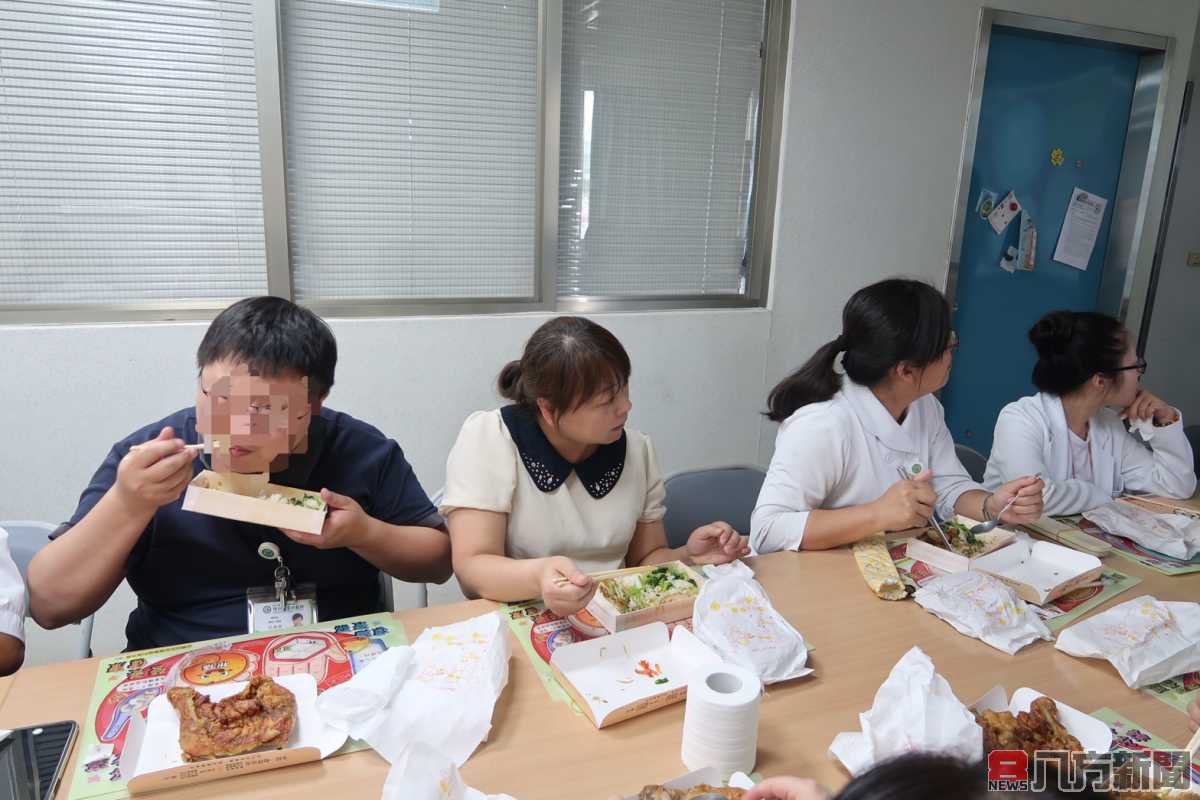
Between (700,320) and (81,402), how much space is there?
2.08 metres

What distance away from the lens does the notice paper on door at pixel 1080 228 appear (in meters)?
3.66

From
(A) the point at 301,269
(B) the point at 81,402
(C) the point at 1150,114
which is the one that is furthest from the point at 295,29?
(C) the point at 1150,114

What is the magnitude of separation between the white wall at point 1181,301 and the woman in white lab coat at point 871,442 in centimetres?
290

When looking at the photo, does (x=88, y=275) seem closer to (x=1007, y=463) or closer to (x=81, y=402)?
(x=81, y=402)

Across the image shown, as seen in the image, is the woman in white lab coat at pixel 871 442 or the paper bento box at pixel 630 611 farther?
the woman in white lab coat at pixel 871 442

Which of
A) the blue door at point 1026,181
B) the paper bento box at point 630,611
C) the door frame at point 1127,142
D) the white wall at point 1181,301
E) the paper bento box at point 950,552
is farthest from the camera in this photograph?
the white wall at point 1181,301

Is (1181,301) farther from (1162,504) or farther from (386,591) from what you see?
(386,591)

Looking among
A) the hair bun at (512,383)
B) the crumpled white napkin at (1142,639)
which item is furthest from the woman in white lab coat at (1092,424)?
the hair bun at (512,383)

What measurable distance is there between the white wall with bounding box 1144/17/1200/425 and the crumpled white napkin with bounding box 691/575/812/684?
151 inches

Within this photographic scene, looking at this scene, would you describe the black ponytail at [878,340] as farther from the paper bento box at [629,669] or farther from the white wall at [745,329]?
the white wall at [745,329]

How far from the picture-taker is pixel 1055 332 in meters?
2.12

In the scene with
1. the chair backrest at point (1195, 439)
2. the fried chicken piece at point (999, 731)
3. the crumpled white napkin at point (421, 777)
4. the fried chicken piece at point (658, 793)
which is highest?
the crumpled white napkin at point (421, 777)

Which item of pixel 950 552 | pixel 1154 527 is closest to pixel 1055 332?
pixel 1154 527

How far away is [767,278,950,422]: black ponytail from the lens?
1.73m
